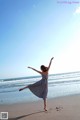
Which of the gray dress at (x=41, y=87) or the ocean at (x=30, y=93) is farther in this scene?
the ocean at (x=30, y=93)

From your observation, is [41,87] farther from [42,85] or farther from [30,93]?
[30,93]

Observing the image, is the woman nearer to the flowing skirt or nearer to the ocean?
the flowing skirt

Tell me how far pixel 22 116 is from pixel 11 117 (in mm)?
389

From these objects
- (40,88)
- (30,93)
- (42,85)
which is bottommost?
(30,93)

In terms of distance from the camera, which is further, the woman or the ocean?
the ocean

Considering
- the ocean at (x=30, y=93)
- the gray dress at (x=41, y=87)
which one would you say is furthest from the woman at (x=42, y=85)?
the ocean at (x=30, y=93)

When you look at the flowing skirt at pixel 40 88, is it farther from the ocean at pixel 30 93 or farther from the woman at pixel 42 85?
the ocean at pixel 30 93

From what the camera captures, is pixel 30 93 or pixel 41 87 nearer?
pixel 41 87

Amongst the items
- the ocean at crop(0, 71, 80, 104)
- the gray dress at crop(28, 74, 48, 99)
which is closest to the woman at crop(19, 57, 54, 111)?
the gray dress at crop(28, 74, 48, 99)

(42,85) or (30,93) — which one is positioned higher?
(42,85)

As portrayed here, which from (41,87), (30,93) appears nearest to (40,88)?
(41,87)

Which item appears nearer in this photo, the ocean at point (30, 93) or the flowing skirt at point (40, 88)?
the flowing skirt at point (40, 88)

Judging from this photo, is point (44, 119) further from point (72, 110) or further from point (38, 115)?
point (72, 110)

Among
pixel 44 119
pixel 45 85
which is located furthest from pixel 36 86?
pixel 44 119
